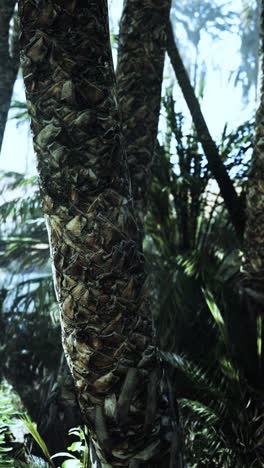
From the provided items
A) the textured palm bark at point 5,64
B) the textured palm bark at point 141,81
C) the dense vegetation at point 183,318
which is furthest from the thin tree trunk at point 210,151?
the textured palm bark at point 141,81

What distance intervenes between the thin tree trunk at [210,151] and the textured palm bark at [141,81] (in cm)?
106

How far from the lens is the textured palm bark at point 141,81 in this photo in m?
2.21

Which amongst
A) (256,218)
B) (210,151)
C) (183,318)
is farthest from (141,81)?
(183,318)

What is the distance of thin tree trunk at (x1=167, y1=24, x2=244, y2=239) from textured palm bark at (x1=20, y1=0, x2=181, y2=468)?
1.92 m

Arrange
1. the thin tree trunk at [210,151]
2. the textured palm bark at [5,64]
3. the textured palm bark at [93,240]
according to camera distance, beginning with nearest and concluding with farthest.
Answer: the textured palm bark at [93,240] < the textured palm bark at [5,64] < the thin tree trunk at [210,151]

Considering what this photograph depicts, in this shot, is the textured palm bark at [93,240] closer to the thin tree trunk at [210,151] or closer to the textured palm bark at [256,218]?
the textured palm bark at [256,218]

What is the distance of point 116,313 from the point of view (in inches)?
55.4

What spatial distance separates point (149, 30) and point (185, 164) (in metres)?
1.60

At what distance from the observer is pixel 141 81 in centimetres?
226

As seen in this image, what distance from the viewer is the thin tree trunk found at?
129 inches

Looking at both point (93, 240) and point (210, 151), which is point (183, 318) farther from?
point (93, 240)

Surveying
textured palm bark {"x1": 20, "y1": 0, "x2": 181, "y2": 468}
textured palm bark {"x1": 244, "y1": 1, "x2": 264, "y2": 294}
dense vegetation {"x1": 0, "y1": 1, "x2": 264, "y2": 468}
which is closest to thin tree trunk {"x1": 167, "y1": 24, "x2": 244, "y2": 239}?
dense vegetation {"x1": 0, "y1": 1, "x2": 264, "y2": 468}

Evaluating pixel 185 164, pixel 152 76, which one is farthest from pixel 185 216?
pixel 152 76

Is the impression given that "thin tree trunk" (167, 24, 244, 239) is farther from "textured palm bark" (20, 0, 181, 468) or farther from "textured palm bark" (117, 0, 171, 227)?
"textured palm bark" (20, 0, 181, 468)
